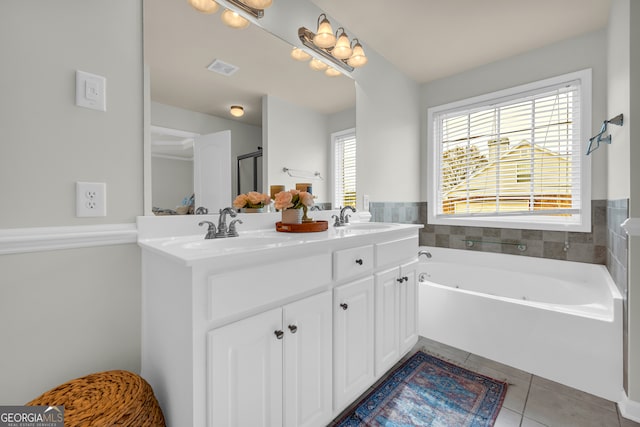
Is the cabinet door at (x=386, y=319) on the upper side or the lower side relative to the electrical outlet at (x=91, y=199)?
lower

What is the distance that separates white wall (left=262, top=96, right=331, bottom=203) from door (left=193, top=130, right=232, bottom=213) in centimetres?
Answer: 24

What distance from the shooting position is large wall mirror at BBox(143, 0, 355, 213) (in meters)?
1.25

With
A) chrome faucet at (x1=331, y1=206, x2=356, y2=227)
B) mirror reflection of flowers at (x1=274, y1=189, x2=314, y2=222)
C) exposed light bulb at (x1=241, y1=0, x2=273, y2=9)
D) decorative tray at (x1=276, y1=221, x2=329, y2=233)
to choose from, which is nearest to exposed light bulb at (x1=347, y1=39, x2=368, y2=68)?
exposed light bulb at (x1=241, y1=0, x2=273, y2=9)

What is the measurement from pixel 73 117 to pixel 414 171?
2.86 metres

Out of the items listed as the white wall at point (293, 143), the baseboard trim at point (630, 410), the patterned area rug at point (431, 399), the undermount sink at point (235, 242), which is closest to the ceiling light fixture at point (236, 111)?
the white wall at point (293, 143)

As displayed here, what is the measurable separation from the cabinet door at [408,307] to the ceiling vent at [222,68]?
4.96 feet

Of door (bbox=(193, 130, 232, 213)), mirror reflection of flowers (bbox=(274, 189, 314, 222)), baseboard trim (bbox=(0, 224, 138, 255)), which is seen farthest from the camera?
mirror reflection of flowers (bbox=(274, 189, 314, 222))

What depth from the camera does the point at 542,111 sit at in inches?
97.5

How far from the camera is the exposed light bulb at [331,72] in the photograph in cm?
202

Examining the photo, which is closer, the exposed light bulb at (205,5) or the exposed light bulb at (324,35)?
the exposed light bulb at (205,5)

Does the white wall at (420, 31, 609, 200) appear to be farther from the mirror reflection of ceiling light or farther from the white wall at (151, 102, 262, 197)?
the white wall at (151, 102, 262, 197)

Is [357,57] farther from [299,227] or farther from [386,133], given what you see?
[299,227]

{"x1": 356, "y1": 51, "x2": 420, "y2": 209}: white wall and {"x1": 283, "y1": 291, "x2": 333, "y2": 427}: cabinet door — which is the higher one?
{"x1": 356, "y1": 51, "x2": 420, "y2": 209}: white wall

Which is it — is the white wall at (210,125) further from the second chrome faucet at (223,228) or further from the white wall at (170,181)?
the second chrome faucet at (223,228)
